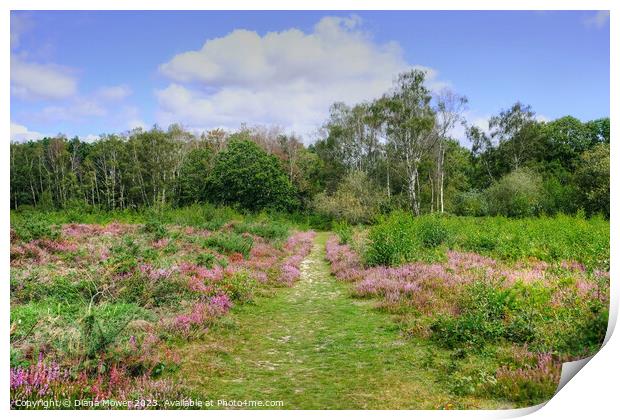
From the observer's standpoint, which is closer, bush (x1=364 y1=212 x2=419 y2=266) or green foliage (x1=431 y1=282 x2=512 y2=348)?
green foliage (x1=431 y1=282 x2=512 y2=348)

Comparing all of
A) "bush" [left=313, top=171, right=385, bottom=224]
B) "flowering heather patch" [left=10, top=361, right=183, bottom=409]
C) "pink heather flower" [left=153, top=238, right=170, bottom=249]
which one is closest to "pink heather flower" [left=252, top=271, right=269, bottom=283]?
"pink heather flower" [left=153, top=238, right=170, bottom=249]

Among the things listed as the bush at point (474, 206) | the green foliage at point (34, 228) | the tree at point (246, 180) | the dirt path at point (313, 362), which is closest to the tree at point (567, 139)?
the dirt path at point (313, 362)

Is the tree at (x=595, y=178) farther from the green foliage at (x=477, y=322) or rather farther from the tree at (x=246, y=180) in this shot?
the tree at (x=246, y=180)

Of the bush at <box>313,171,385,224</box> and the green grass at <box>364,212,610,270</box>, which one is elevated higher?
the bush at <box>313,171,385,224</box>

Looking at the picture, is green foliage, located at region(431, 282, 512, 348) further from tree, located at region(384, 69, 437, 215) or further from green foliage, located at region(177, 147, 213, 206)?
green foliage, located at region(177, 147, 213, 206)

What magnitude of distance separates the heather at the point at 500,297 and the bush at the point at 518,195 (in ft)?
4.20

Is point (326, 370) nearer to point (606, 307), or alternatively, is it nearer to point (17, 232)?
point (606, 307)

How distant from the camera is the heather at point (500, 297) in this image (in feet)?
14.6

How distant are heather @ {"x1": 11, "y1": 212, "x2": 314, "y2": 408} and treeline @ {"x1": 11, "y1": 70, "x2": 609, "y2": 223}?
6.51ft

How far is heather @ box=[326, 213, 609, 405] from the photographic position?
446cm

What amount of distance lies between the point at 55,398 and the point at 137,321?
1.46 m

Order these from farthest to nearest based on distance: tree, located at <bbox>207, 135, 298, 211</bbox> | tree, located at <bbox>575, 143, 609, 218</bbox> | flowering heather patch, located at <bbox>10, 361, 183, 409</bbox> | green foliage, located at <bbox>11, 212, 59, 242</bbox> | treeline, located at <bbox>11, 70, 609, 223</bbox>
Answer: tree, located at <bbox>207, 135, 298, 211</bbox>
treeline, located at <bbox>11, 70, 609, 223</bbox>
green foliage, located at <bbox>11, 212, 59, 242</bbox>
tree, located at <bbox>575, 143, 609, 218</bbox>
flowering heather patch, located at <bbox>10, 361, 183, 409</bbox>

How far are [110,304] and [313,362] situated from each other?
3.30 meters

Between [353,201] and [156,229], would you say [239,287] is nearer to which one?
[156,229]
